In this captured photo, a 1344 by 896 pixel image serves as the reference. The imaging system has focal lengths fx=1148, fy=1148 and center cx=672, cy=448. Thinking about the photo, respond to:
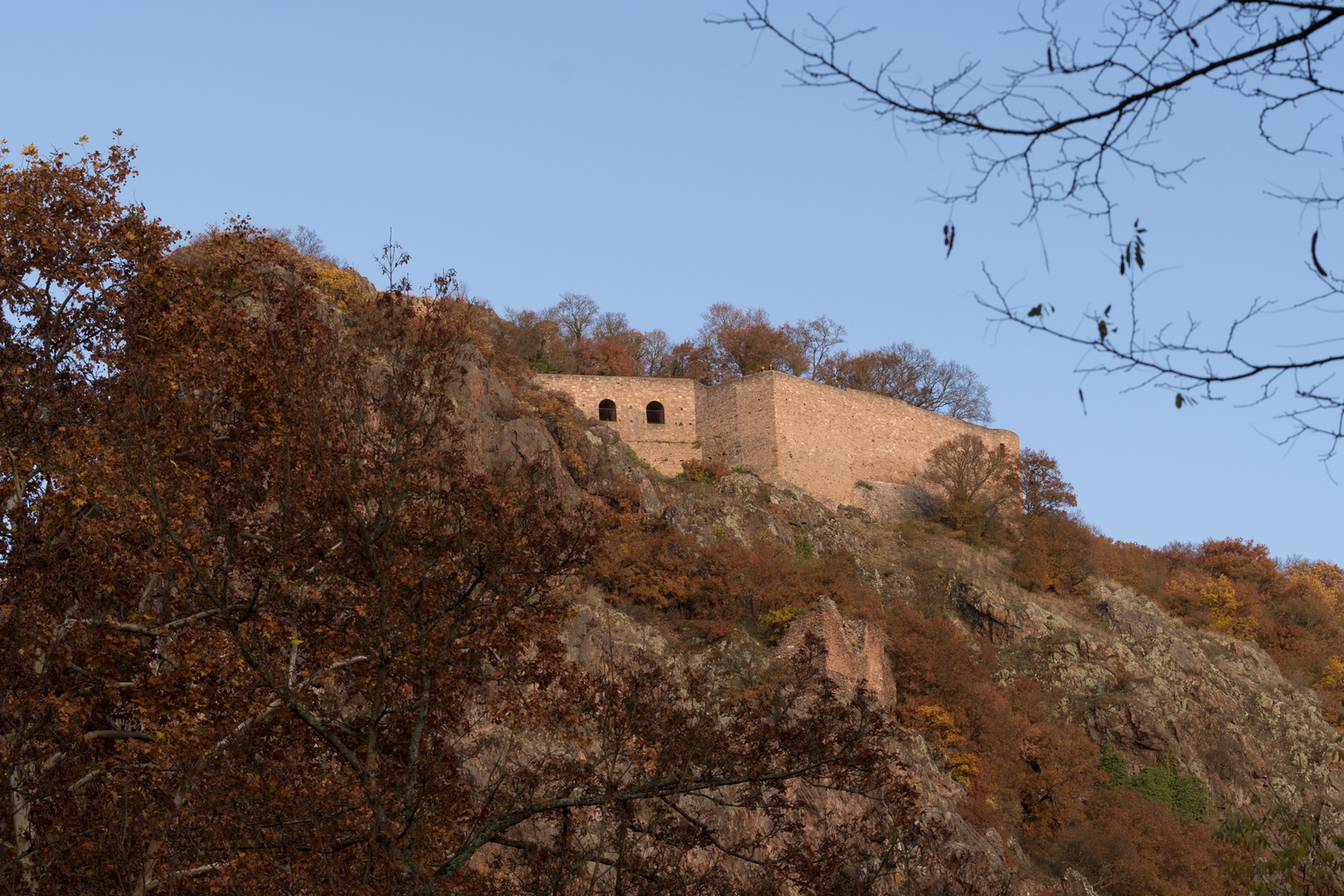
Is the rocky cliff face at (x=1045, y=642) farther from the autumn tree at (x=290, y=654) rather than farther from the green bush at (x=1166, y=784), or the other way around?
the autumn tree at (x=290, y=654)

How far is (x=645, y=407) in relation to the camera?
36.6m

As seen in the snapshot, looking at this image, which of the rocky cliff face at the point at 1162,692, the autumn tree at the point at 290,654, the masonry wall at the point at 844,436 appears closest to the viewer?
the autumn tree at the point at 290,654

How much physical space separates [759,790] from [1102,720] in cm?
2054

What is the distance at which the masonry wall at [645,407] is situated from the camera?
36.0 meters

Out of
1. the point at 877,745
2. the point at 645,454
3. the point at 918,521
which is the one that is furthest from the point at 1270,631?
the point at 877,745

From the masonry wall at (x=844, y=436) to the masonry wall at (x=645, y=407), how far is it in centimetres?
272

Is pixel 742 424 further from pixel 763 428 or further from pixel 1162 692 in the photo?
pixel 1162 692

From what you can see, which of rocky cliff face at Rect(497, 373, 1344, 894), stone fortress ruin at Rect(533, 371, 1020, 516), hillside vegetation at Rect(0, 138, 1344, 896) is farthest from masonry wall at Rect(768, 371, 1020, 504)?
hillside vegetation at Rect(0, 138, 1344, 896)

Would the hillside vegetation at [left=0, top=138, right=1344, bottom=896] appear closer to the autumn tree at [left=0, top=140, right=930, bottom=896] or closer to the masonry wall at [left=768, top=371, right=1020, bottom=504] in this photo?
the autumn tree at [left=0, top=140, right=930, bottom=896]

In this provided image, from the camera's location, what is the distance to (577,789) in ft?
39.2

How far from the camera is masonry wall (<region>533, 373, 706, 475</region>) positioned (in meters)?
36.0

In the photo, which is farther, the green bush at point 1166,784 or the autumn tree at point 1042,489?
the autumn tree at point 1042,489

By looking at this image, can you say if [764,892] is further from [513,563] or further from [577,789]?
[513,563]

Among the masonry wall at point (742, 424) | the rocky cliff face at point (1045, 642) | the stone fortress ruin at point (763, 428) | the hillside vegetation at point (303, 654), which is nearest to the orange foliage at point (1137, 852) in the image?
the rocky cliff face at point (1045, 642)
